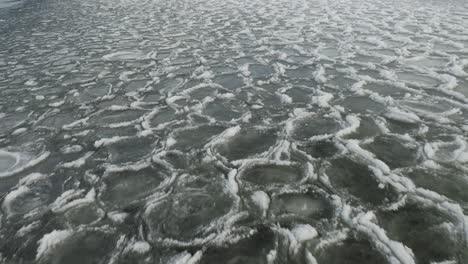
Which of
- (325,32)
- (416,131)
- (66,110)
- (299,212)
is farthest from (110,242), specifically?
(325,32)

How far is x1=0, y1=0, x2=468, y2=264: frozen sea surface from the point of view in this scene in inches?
82.8

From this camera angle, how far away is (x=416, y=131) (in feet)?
10.5

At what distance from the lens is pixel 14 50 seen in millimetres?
7336

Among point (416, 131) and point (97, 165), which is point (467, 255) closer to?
point (416, 131)

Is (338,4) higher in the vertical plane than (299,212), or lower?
lower

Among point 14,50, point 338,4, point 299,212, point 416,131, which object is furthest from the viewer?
point 338,4

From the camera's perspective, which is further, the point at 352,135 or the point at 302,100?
the point at 302,100

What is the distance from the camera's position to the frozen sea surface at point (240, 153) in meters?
2.10

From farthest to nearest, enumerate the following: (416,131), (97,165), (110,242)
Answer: (416,131)
(97,165)
(110,242)

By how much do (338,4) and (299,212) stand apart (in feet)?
35.2

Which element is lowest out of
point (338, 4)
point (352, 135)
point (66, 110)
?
point (338, 4)

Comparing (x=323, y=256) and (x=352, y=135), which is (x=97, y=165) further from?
(x=352, y=135)

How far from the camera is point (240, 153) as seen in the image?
9.99ft

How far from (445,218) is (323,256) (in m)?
0.90
